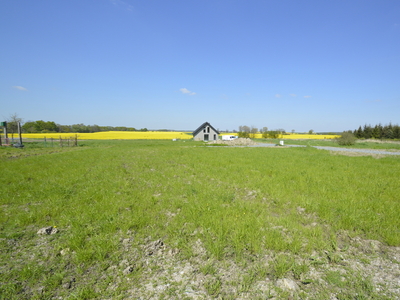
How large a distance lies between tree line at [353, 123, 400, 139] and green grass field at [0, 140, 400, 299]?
74528 mm

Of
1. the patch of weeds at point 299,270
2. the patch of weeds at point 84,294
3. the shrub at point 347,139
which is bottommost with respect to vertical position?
the patch of weeds at point 84,294

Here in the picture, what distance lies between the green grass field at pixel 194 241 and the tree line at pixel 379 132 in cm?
7453

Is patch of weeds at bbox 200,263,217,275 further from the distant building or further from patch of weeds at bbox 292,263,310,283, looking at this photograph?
the distant building

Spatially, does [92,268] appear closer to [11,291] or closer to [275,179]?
[11,291]

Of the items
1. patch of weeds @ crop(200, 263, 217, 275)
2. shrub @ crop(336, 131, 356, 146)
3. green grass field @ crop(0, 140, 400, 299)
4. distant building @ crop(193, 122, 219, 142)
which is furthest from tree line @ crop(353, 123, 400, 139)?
patch of weeds @ crop(200, 263, 217, 275)

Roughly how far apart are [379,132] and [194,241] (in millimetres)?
85359

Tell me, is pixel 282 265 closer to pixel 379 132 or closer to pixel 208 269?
pixel 208 269

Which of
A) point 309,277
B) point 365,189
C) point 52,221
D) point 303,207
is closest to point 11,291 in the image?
point 52,221

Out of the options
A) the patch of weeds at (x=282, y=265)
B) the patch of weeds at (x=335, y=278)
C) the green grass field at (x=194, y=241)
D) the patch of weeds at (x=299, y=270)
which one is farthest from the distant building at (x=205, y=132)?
the patch of weeds at (x=335, y=278)

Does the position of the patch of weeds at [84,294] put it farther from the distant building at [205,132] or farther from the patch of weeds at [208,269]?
the distant building at [205,132]

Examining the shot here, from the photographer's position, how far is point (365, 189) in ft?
27.4

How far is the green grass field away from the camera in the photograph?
319 centimetres

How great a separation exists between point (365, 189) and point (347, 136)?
41.2 metres

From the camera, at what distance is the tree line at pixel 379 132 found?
60844mm
